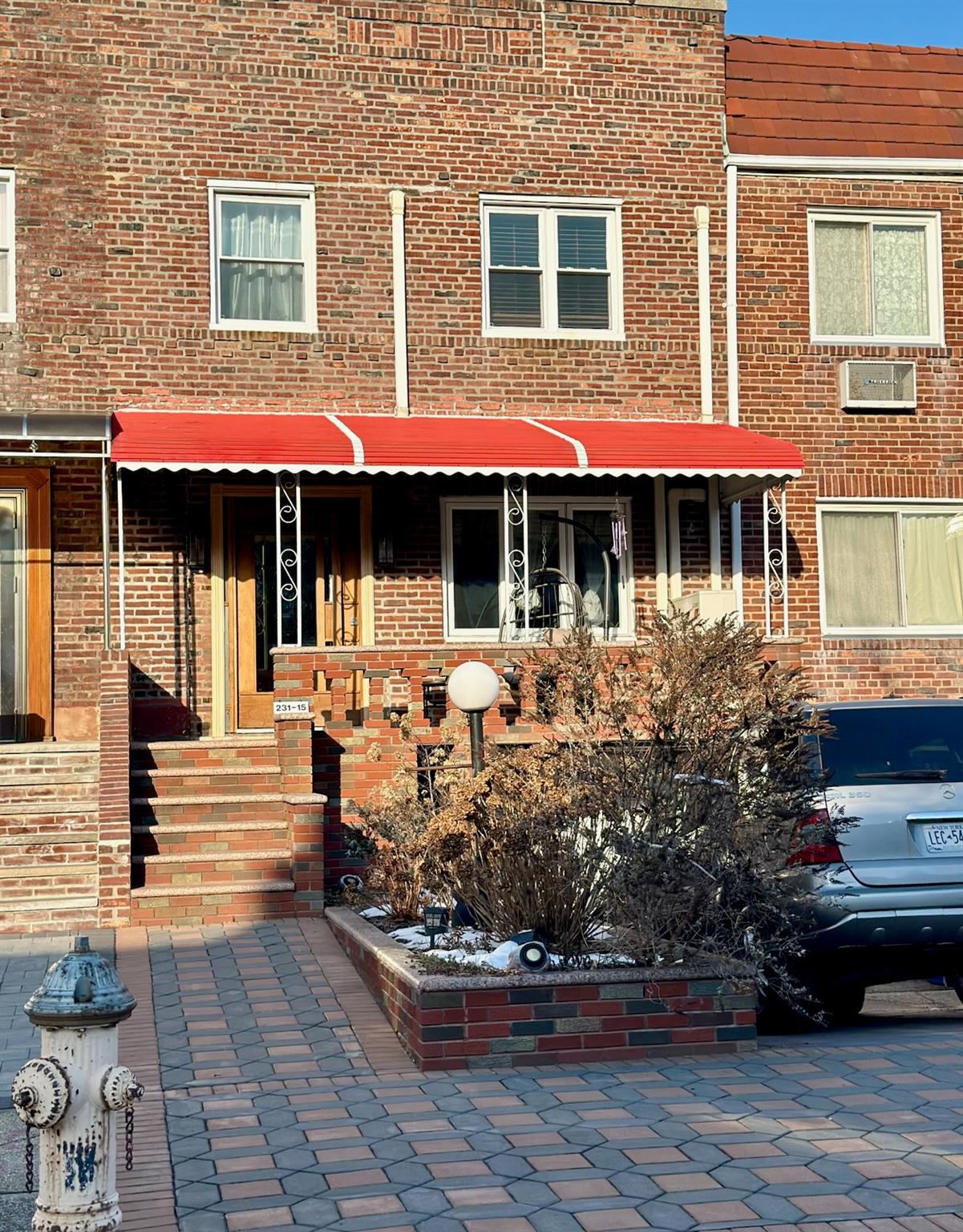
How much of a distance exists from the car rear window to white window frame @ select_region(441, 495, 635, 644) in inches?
271

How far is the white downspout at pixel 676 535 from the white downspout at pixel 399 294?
2868mm

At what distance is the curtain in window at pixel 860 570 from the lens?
1583 centimetres

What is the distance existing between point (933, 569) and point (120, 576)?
8.41 meters

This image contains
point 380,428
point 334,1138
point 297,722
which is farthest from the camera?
point 380,428

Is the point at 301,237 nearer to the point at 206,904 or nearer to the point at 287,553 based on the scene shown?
the point at 287,553

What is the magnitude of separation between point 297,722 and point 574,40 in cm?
807

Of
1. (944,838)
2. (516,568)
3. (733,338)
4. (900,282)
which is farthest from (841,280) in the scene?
(944,838)

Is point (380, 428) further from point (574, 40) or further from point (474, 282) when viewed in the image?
point (574, 40)

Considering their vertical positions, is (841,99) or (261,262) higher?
(841,99)

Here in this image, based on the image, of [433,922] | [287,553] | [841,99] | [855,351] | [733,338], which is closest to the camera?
[433,922]

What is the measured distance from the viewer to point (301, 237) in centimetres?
1496

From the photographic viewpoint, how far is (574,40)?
51.0ft

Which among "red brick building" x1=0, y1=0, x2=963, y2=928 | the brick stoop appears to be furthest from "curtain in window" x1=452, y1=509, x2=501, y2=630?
the brick stoop

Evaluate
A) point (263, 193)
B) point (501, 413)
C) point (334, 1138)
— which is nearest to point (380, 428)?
point (501, 413)
